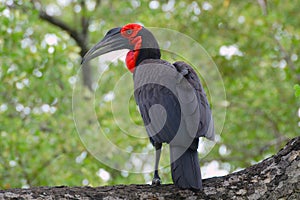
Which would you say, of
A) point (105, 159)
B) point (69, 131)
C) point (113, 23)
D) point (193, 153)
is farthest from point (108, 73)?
point (193, 153)

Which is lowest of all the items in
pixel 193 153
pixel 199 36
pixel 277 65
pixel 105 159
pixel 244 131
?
pixel 193 153

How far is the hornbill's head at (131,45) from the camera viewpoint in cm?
479

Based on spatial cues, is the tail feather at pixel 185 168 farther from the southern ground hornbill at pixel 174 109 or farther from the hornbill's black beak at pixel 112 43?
the hornbill's black beak at pixel 112 43

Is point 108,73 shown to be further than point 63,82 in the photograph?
Yes

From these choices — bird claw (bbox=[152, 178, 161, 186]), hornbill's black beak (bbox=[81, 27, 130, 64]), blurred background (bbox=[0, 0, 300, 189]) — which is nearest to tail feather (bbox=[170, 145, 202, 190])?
bird claw (bbox=[152, 178, 161, 186])

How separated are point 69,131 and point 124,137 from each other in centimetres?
84

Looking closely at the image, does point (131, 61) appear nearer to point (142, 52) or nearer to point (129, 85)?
point (142, 52)

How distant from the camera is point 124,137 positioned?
8219 millimetres

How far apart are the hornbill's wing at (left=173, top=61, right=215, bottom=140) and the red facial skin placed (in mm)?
525

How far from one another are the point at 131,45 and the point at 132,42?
29 mm

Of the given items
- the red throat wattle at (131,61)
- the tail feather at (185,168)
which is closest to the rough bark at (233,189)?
the tail feather at (185,168)

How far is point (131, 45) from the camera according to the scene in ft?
16.4

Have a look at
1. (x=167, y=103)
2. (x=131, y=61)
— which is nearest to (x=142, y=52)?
(x=131, y=61)

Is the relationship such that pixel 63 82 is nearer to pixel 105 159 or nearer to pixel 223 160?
pixel 105 159
